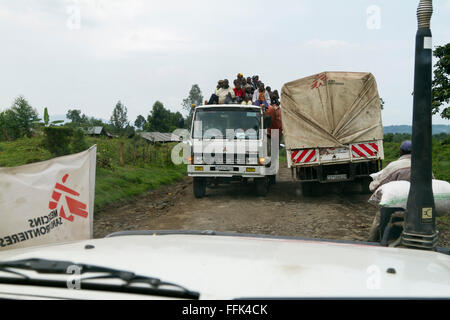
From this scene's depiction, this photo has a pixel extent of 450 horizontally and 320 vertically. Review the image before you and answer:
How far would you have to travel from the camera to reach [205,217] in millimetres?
8594

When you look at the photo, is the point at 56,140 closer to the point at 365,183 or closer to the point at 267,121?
the point at 267,121

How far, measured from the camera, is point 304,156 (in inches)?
449

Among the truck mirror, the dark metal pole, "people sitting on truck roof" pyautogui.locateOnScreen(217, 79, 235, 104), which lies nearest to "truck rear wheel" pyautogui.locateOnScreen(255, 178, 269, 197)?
the truck mirror

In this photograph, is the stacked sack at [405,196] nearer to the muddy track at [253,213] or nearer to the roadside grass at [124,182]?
the muddy track at [253,213]

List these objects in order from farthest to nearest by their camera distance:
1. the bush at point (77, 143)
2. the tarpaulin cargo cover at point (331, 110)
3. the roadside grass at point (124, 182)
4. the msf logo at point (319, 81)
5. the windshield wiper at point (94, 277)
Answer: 1. the bush at point (77, 143)
2. the msf logo at point (319, 81)
3. the tarpaulin cargo cover at point (331, 110)
4. the roadside grass at point (124, 182)
5. the windshield wiper at point (94, 277)

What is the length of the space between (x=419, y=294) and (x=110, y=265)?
44.6 inches

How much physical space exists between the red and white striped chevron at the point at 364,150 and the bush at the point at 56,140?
8.03 metres

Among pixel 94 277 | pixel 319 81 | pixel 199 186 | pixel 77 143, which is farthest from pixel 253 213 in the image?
pixel 94 277

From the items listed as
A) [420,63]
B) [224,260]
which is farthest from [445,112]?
[224,260]

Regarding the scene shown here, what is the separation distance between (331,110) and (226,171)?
10.8ft

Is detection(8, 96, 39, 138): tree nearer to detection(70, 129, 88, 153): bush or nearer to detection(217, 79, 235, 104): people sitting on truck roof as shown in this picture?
detection(70, 129, 88, 153): bush

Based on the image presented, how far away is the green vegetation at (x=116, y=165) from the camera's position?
37.1 ft

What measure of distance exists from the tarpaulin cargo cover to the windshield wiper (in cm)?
1012

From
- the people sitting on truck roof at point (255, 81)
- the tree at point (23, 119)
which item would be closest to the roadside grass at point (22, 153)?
the tree at point (23, 119)
